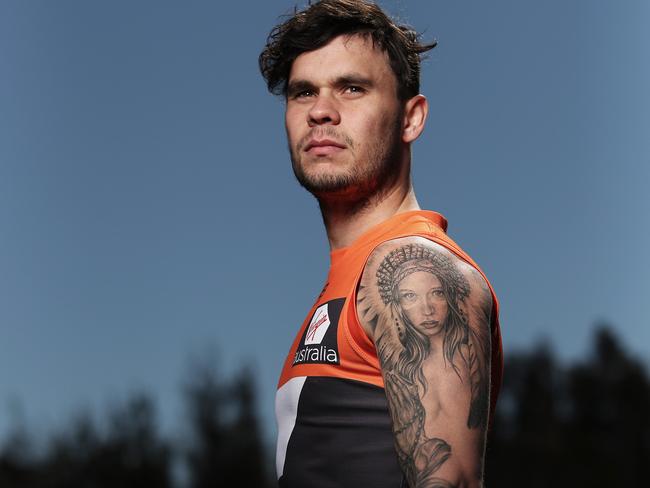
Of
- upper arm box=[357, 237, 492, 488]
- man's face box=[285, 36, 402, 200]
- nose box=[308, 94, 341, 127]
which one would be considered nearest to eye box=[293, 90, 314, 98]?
man's face box=[285, 36, 402, 200]

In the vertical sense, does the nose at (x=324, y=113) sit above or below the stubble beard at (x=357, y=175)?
above

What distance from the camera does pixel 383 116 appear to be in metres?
3.65

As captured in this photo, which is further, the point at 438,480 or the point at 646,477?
the point at 646,477

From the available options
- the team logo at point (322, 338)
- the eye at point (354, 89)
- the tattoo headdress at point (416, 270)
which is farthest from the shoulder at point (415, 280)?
the eye at point (354, 89)

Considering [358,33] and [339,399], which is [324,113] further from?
[339,399]

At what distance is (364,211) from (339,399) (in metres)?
0.98

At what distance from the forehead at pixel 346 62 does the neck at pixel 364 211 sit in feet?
1.61

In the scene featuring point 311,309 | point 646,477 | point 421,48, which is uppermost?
point 421,48

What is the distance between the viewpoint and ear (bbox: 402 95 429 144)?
3840 mm

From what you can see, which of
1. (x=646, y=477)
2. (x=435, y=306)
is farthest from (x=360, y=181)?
(x=646, y=477)

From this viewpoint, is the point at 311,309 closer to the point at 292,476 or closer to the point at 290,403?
the point at 290,403

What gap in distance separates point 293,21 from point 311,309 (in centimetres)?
154

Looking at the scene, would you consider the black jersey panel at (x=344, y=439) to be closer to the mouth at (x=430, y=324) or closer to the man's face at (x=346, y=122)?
the mouth at (x=430, y=324)

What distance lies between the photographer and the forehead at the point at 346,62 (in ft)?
12.2
